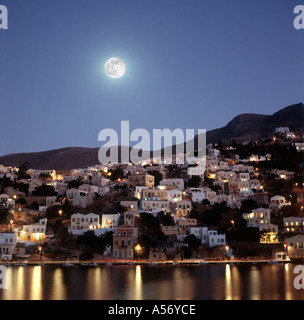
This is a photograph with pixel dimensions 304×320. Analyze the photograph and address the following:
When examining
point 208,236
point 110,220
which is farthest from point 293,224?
point 110,220

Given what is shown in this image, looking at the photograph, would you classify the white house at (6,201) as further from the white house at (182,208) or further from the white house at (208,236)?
the white house at (208,236)

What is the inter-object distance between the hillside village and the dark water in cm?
495

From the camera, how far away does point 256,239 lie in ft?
135

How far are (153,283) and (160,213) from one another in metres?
17.9

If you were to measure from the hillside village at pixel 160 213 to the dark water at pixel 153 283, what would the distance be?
495cm

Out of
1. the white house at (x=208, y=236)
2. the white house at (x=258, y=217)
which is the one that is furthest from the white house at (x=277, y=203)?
the white house at (x=208, y=236)

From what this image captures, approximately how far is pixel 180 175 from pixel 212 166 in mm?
6781

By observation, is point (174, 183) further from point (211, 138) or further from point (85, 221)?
point (211, 138)

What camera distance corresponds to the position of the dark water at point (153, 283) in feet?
74.2

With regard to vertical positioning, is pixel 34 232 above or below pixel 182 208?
below

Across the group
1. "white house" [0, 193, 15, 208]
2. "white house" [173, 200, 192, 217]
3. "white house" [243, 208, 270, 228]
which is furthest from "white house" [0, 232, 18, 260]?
"white house" [243, 208, 270, 228]

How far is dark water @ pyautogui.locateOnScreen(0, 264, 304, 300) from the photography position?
22625 mm

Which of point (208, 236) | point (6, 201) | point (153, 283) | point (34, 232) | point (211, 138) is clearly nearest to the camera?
point (153, 283)

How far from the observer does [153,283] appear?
86.3ft
